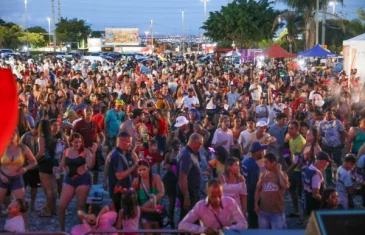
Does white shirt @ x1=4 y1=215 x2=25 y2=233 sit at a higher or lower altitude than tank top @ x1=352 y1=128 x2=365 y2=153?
lower

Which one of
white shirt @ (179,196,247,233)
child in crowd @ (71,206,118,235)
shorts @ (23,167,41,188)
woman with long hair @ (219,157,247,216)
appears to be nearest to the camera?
white shirt @ (179,196,247,233)

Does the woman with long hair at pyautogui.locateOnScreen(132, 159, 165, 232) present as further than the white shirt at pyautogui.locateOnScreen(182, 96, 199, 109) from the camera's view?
No

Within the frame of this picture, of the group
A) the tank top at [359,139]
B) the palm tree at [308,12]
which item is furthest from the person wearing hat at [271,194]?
the palm tree at [308,12]

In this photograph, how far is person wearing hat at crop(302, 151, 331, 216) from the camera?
6.97m

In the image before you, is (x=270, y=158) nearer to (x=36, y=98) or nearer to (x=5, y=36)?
(x=36, y=98)

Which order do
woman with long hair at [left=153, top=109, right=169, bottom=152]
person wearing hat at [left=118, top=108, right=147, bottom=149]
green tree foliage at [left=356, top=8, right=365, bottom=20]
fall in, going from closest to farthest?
1. person wearing hat at [left=118, top=108, right=147, bottom=149]
2. woman with long hair at [left=153, top=109, right=169, bottom=152]
3. green tree foliage at [left=356, top=8, right=365, bottom=20]

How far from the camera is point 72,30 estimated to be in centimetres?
10275

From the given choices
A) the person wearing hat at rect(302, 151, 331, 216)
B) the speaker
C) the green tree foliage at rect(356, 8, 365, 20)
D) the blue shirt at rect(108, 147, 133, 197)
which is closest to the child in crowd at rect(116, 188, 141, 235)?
the blue shirt at rect(108, 147, 133, 197)

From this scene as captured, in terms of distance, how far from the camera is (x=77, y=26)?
102 metres

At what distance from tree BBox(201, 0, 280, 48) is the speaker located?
1695 inches

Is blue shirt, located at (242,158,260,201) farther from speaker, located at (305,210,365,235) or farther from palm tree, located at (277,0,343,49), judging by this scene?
palm tree, located at (277,0,343,49)

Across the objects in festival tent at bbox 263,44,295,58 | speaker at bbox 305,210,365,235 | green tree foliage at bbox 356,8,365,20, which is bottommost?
speaker at bbox 305,210,365,235

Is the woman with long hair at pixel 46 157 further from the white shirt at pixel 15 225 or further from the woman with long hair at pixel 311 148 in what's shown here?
the woman with long hair at pixel 311 148

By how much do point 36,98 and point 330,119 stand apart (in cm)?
817
